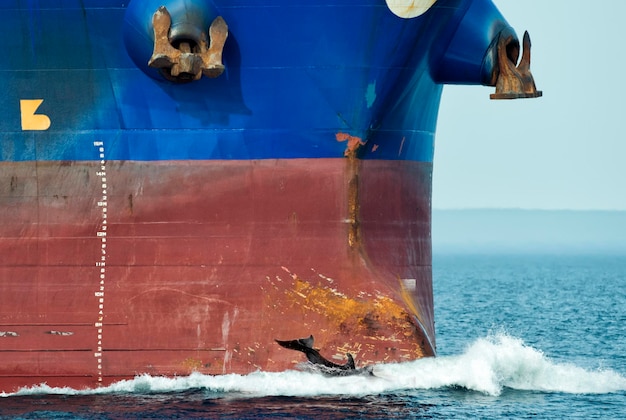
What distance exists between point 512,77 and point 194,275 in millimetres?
5354

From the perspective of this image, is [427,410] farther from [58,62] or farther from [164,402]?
[58,62]

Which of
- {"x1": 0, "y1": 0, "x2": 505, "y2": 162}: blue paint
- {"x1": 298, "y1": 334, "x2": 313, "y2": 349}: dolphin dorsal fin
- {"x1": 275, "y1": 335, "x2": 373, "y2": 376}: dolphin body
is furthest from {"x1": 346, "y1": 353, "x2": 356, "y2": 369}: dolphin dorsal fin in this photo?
{"x1": 0, "y1": 0, "x2": 505, "y2": 162}: blue paint

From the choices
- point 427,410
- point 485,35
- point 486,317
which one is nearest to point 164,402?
point 427,410

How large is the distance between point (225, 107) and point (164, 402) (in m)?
4.02

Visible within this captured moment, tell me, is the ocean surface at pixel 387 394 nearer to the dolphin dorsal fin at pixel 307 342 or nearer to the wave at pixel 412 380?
the wave at pixel 412 380

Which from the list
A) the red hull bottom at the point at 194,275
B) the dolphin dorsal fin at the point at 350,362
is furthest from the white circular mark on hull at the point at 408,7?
the dolphin dorsal fin at the point at 350,362

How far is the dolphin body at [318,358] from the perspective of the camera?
735 inches

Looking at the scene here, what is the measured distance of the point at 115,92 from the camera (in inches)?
752

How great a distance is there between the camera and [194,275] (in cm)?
1898

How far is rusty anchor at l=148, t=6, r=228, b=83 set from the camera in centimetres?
1803

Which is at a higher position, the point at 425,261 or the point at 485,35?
the point at 485,35

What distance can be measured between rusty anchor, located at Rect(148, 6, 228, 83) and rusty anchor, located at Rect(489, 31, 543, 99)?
4242mm

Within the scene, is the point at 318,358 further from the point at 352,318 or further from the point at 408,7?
the point at 408,7

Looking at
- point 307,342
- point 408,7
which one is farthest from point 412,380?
point 408,7
